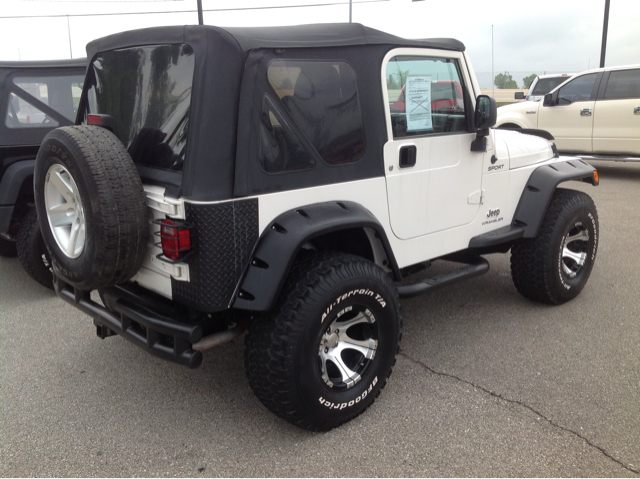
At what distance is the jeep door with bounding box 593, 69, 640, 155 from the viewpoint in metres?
9.89

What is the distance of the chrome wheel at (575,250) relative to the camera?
4645 mm

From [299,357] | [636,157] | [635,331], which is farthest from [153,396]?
[636,157]

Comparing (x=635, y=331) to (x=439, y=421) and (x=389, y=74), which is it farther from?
(x=389, y=74)

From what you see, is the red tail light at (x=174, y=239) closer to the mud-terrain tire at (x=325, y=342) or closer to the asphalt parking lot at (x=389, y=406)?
the mud-terrain tire at (x=325, y=342)

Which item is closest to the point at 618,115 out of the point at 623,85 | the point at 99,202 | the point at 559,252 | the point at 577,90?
the point at 623,85

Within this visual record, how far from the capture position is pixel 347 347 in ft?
10.2

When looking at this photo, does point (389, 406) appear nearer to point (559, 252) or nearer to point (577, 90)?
point (559, 252)

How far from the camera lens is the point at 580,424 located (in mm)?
3051

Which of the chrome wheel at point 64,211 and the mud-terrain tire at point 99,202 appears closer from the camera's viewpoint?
the mud-terrain tire at point 99,202

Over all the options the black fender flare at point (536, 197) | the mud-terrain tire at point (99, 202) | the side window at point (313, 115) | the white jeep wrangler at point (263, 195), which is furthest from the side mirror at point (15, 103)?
the black fender flare at point (536, 197)

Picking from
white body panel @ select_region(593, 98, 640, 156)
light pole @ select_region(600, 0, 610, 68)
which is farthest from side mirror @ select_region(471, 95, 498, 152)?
light pole @ select_region(600, 0, 610, 68)

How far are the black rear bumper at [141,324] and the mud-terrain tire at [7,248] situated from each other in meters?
3.08

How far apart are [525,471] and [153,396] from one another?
2.11 metres

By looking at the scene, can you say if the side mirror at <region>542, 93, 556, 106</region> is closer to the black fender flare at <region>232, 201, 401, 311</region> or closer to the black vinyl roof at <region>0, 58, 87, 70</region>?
the black vinyl roof at <region>0, 58, 87, 70</region>
